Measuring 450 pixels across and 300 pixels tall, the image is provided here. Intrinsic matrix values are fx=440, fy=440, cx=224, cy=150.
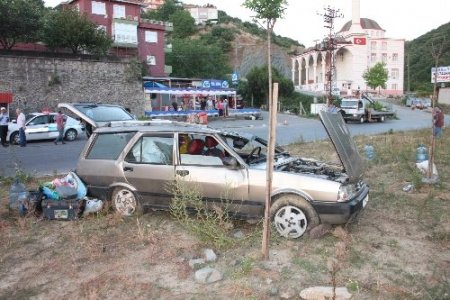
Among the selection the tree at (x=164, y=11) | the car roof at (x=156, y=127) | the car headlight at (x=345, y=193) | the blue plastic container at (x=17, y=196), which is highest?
the tree at (x=164, y=11)

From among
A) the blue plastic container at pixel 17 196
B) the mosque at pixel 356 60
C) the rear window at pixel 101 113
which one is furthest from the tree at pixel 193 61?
the blue plastic container at pixel 17 196

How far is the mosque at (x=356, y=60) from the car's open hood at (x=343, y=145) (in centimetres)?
7076

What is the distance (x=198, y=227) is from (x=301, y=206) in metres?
1.37

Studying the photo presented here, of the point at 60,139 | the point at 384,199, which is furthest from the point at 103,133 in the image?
the point at 60,139

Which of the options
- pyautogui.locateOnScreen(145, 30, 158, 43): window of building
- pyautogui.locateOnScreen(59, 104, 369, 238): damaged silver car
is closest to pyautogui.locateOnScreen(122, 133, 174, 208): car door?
pyautogui.locateOnScreen(59, 104, 369, 238): damaged silver car

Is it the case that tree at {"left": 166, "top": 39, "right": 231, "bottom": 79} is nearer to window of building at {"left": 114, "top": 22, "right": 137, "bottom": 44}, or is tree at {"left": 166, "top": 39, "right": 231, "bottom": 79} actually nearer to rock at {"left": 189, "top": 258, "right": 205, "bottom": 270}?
window of building at {"left": 114, "top": 22, "right": 137, "bottom": 44}

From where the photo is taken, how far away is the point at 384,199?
7.84 meters

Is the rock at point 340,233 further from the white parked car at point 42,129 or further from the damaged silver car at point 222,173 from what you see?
the white parked car at point 42,129

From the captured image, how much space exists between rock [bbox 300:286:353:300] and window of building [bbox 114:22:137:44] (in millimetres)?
46612

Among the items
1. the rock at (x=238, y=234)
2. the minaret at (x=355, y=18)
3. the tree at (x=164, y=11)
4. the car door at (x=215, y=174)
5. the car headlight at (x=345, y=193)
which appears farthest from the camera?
the tree at (x=164, y=11)

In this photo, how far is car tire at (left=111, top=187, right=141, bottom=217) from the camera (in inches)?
268

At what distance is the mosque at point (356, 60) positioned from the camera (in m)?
77.7

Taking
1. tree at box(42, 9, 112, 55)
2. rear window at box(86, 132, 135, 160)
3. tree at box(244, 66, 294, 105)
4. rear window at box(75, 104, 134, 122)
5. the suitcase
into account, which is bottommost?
the suitcase

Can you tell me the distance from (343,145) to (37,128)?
54.1 feet
